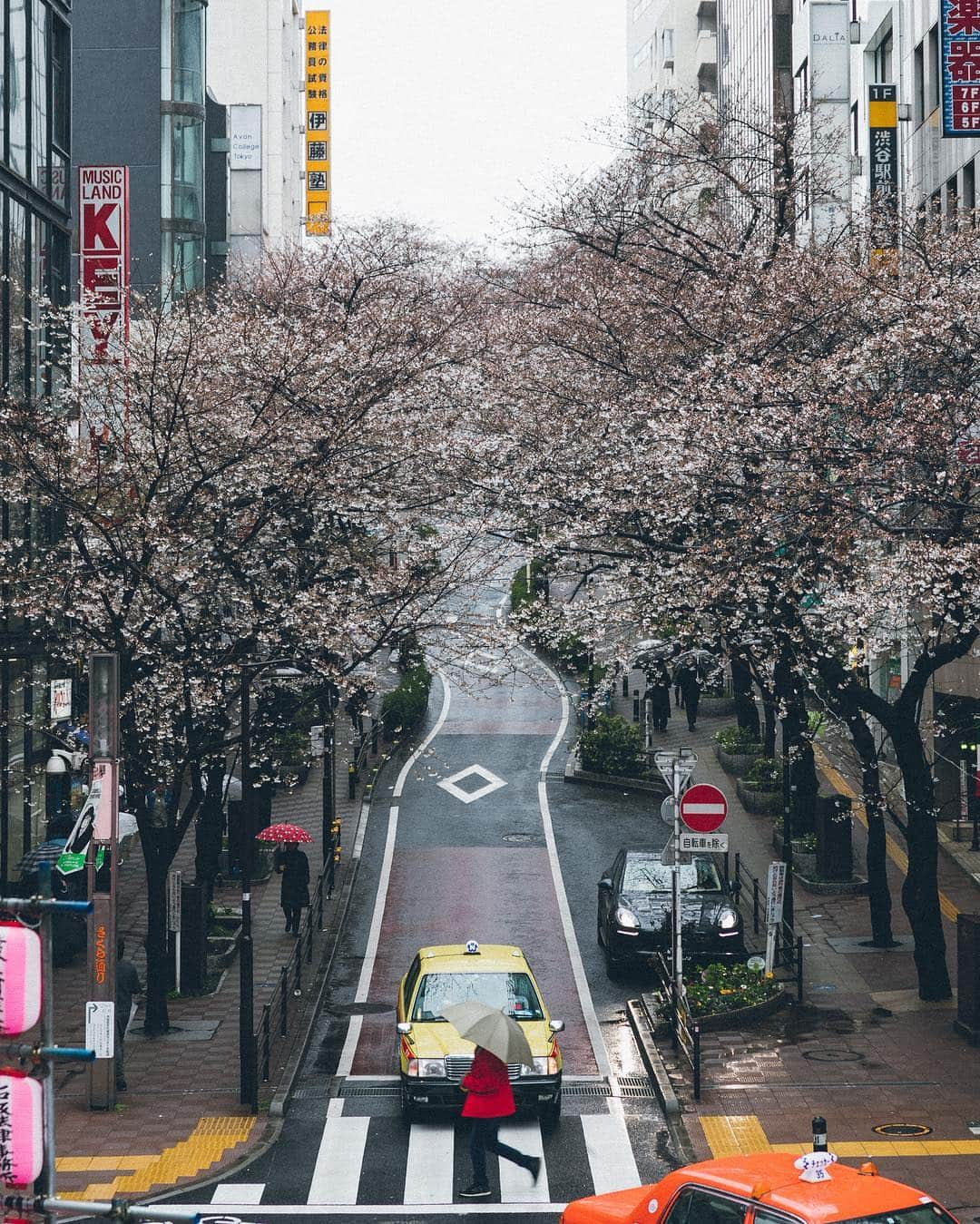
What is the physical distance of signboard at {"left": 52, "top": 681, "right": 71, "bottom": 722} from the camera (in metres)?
26.4

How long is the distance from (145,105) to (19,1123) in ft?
159

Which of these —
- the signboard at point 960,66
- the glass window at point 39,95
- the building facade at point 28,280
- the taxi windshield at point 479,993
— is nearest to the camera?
the taxi windshield at point 479,993

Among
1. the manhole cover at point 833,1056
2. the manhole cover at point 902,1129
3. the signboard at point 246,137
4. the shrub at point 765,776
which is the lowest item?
the manhole cover at point 833,1056

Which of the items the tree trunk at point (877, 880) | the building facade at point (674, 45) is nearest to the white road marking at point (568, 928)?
the tree trunk at point (877, 880)

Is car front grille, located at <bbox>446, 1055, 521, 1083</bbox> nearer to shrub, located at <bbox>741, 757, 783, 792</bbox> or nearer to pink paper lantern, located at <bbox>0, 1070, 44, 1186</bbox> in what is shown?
pink paper lantern, located at <bbox>0, 1070, 44, 1186</bbox>

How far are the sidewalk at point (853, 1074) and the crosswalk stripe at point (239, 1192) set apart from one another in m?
4.41

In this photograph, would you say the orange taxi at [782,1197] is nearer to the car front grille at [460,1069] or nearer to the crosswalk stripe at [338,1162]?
the crosswalk stripe at [338,1162]

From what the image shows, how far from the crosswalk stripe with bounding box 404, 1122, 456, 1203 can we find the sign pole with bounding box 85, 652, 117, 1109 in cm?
362

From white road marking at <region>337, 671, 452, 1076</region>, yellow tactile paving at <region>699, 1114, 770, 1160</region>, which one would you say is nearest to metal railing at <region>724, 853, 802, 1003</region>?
yellow tactile paving at <region>699, 1114, 770, 1160</region>

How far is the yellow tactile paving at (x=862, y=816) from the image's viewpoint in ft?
84.4

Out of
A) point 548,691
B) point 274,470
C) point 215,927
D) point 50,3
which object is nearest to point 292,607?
point 274,470

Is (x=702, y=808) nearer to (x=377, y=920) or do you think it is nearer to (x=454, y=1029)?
(x=454, y=1029)

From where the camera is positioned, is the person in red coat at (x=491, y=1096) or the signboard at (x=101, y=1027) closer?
the person in red coat at (x=491, y=1096)

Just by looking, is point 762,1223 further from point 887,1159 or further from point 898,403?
point 898,403
